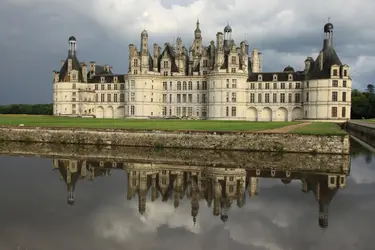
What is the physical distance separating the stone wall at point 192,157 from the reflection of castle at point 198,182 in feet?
4.91

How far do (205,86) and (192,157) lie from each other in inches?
1660

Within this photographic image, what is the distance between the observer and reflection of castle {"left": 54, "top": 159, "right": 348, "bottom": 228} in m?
14.4

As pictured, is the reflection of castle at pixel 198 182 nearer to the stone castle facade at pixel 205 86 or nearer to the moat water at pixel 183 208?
the moat water at pixel 183 208

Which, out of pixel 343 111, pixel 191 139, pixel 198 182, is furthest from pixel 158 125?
pixel 343 111

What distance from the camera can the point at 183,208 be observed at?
13406 millimetres

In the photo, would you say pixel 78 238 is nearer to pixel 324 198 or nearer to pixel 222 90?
pixel 324 198

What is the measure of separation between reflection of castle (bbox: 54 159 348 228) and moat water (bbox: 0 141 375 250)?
0.13 ft

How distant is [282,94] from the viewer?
6316 cm

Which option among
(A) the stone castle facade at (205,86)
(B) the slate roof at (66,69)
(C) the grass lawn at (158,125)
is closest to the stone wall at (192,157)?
(C) the grass lawn at (158,125)

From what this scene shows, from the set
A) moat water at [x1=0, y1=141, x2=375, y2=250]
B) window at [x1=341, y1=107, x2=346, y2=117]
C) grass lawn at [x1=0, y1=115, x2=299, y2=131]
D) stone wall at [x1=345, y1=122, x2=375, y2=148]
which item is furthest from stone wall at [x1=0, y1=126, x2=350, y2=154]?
window at [x1=341, y1=107, x2=346, y2=117]

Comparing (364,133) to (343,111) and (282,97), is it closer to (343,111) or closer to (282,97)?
(343,111)

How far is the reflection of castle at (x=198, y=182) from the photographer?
14.4 m

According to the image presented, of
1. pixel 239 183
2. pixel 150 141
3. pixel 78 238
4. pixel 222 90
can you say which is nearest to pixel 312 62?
pixel 222 90

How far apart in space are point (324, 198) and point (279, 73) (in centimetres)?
5096
